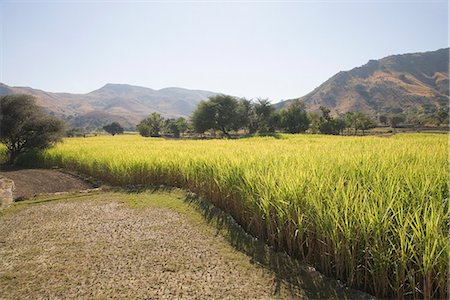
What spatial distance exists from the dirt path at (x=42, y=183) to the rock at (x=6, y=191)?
0.21 meters

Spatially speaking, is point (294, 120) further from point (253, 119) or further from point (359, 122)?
point (359, 122)

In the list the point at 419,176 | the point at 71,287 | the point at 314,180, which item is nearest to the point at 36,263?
the point at 71,287

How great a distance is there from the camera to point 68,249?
548cm

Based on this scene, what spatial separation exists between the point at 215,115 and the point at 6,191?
43.9 meters

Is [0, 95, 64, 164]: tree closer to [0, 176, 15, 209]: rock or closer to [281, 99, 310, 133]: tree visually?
[0, 176, 15, 209]: rock

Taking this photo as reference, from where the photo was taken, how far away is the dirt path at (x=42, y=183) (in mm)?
11195

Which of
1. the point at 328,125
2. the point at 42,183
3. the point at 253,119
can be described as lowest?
the point at 42,183

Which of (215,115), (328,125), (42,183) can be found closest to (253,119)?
(215,115)

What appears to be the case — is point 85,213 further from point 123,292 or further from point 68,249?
point 123,292

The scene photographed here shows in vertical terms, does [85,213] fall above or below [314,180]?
below

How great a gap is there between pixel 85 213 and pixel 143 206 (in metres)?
1.72

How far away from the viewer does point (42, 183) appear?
1227cm

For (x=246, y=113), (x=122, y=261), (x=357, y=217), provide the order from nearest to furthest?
(x=357, y=217) → (x=122, y=261) → (x=246, y=113)

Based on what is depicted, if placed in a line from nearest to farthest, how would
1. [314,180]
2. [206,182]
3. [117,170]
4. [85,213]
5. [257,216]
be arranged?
[314,180] < [257,216] < [85,213] < [206,182] < [117,170]
